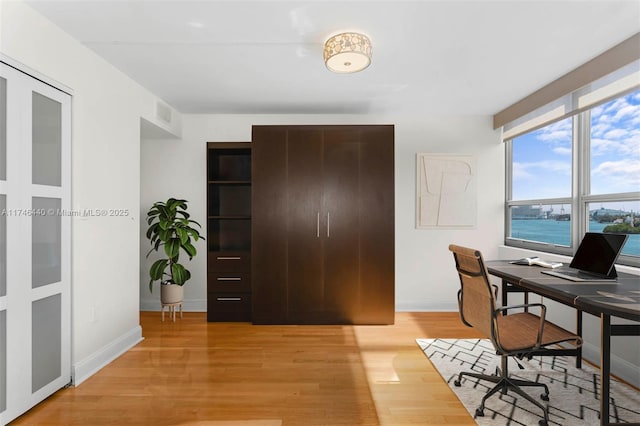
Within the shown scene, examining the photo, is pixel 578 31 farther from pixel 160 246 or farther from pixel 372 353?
pixel 160 246

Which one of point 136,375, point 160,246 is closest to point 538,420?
point 136,375

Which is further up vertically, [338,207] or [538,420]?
[338,207]

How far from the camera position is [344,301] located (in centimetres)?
405

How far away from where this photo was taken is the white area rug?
87.4 inches

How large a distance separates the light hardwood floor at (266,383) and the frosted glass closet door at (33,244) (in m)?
0.24

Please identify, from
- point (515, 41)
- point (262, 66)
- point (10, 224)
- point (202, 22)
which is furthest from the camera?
point (262, 66)

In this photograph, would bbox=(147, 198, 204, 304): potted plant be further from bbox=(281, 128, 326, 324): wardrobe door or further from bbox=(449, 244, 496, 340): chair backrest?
bbox=(449, 244, 496, 340): chair backrest

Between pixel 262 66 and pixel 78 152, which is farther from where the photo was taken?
pixel 262 66

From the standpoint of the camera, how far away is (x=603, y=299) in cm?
192

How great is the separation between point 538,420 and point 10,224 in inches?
140

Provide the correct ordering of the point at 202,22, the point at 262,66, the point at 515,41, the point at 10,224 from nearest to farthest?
1. the point at 10,224
2. the point at 202,22
3. the point at 515,41
4. the point at 262,66

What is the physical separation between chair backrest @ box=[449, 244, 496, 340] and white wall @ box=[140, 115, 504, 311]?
2095 millimetres

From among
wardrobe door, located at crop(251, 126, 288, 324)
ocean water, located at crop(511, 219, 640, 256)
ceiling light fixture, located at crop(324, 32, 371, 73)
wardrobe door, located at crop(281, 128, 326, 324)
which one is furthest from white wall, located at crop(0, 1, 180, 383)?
ocean water, located at crop(511, 219, 640, 256)

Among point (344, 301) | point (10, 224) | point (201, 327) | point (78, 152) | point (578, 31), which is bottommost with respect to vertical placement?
point (201, 327)
